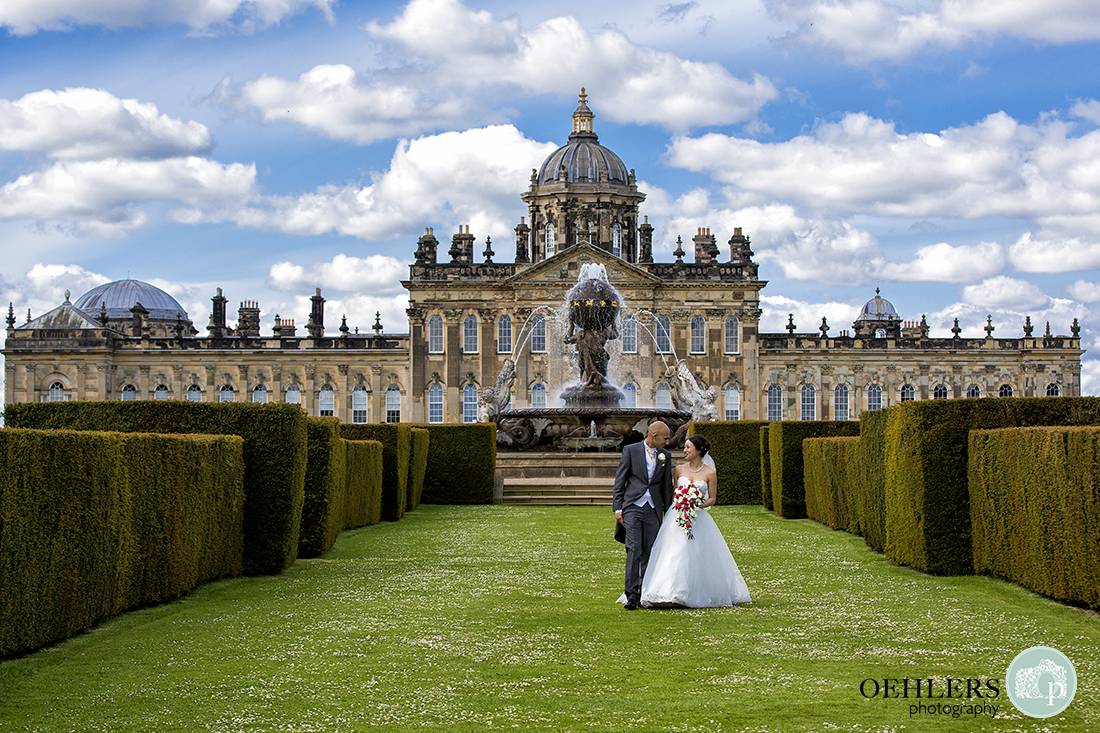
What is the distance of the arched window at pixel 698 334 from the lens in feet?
183

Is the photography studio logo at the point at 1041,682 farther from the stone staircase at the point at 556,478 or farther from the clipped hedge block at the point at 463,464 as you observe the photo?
the clipped hedge block at the point at 463,464

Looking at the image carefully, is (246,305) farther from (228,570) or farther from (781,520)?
(228,570)

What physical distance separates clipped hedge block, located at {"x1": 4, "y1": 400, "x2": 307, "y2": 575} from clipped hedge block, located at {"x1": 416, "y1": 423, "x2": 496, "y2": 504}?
11466 mm

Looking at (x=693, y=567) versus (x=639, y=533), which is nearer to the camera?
(x=693, y=567)

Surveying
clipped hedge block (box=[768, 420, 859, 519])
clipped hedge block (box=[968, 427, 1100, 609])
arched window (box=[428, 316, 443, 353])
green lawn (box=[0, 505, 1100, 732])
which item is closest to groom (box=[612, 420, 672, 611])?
green lawn (box=[0, 505, 1100, 732])

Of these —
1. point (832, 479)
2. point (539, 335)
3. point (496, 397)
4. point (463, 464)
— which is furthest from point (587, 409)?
point (539, 335)

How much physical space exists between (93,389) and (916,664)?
186ft

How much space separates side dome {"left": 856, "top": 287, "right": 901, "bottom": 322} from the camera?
79.4 meters

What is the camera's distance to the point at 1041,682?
6.83 m

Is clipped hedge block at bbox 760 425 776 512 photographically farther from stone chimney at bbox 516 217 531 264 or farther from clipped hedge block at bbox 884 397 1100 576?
stone chimney at bbox 516 217 531 264

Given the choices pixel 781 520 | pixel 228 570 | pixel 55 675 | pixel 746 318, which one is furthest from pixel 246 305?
pixel 55 675

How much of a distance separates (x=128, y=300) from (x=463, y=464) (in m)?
57.1

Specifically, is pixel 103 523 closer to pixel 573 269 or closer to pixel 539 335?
pixel 573 269

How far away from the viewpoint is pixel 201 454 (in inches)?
441
